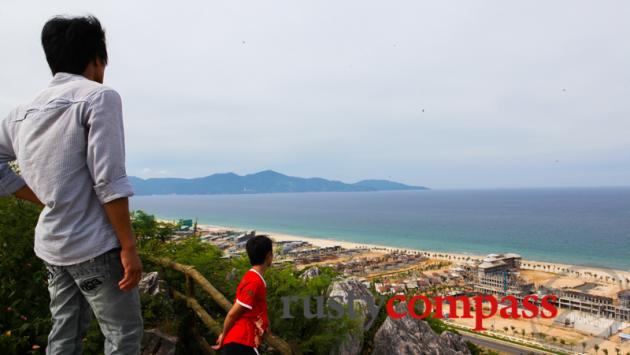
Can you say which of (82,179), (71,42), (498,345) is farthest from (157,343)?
(498,345)

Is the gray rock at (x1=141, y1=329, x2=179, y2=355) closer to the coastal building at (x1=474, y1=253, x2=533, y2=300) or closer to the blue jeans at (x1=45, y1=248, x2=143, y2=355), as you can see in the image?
the blue jeans at (x1=45, y1=248, x2=143, y2=355)

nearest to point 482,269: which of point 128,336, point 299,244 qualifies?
point 299,244

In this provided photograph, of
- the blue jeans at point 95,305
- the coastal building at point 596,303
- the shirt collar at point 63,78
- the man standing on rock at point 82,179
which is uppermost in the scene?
the shirt collar at point 63,78

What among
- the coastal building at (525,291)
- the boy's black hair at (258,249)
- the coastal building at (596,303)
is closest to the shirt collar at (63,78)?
the boy's black hair at (258,249)

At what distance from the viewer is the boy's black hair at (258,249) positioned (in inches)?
100

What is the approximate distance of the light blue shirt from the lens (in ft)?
5.04

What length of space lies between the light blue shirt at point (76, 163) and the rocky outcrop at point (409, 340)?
2748 millimetres

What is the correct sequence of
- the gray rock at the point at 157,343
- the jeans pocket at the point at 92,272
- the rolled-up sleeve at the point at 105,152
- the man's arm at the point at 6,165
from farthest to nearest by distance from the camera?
the gray rock at the point at 157,343 < the man's arm at the point at 6,165 < the jeans pocket at the point at 92,272 < the rolled-up sleeve at the point at 105,152

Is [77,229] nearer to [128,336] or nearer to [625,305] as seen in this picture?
[128,336]

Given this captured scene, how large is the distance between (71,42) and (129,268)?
3.21 ft

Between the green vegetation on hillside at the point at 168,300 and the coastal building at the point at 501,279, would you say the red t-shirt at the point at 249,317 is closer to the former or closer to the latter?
the green vegetation on hillside at the point at 168,300

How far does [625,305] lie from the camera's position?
1043 inches

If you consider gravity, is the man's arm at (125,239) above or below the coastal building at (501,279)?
above

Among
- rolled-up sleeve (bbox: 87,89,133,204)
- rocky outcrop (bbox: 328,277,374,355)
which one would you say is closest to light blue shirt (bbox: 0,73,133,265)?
rolled-up sleeve (bbox: 87,89,133,204)
